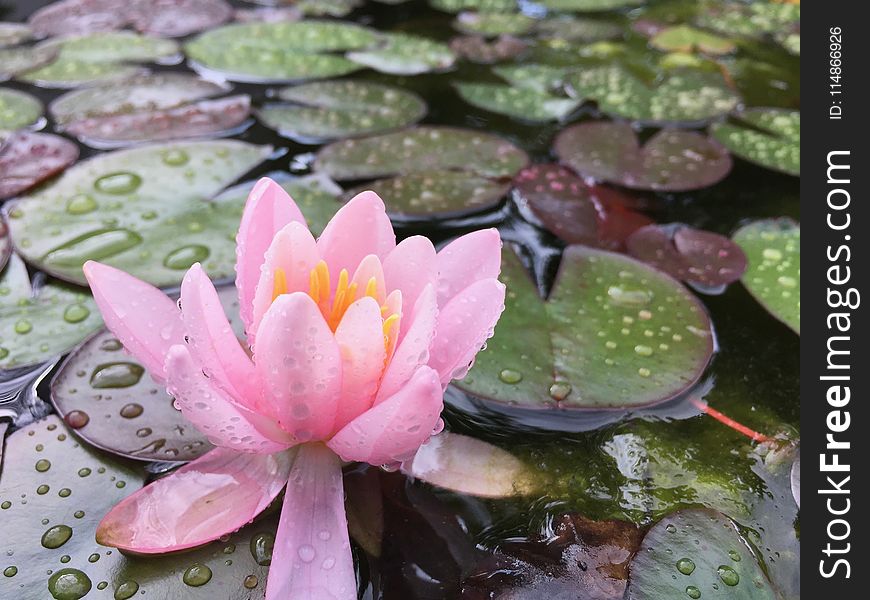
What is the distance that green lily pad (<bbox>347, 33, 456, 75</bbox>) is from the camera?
2375 mm

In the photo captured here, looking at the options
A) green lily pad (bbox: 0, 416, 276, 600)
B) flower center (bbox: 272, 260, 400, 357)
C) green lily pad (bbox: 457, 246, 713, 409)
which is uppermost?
flower center (bbox: 272, 260, 400, 357)

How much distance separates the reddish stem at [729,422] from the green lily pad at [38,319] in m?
1.05

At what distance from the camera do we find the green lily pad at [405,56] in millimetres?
2375

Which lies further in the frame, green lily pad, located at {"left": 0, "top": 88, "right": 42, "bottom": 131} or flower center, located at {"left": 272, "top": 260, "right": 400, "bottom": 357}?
green lily pad, located at {"left": 0, "top": 88, "right": 42, "bottom": 131}

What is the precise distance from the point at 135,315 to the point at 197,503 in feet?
0.80

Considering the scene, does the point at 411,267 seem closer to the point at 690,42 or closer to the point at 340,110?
the point at 340,110

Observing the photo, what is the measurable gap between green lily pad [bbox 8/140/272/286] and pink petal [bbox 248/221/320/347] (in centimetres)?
49

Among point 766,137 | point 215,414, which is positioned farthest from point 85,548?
point 766,137

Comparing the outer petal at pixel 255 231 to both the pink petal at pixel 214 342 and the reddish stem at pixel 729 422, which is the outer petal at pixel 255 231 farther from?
the reddish stem at pixel 729 422

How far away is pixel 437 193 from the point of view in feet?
5.21

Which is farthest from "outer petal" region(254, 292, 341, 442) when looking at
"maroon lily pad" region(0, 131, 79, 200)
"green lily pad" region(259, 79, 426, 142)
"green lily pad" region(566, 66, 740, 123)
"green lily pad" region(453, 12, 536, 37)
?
"green lily pad" region(453, 12, 536, 37)

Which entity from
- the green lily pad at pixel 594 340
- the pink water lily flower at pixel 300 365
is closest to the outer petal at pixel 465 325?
the pink water lily flower at pixel 300 365

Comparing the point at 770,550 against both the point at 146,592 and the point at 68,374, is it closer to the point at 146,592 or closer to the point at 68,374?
the point at 146,592

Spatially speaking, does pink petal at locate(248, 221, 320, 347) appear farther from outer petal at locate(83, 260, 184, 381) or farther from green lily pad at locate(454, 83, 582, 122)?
green lily pad at locate(454, 83, 582, 122)
